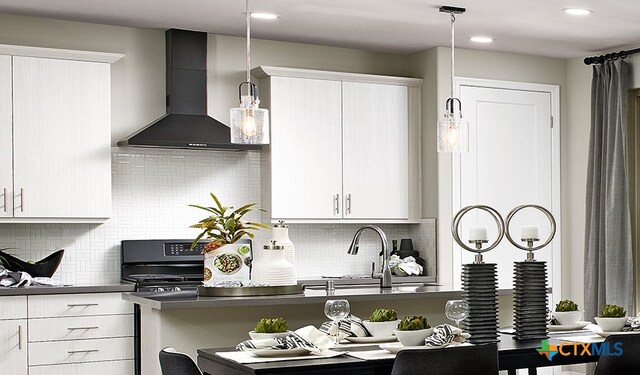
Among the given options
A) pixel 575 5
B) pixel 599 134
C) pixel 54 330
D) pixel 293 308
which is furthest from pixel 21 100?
pixel 599 134

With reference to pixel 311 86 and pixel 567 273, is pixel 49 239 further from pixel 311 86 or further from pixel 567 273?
pixel 567 273

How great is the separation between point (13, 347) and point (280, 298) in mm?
1751

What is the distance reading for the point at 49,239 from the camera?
5492mm

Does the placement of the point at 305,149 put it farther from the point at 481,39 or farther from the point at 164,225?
the point at 481,39

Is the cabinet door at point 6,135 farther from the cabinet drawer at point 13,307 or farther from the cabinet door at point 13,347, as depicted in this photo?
the cabinet door at point 13,347

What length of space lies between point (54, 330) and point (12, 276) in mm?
375

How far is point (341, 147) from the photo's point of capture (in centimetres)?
617

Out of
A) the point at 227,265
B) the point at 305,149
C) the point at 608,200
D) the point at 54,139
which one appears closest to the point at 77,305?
the point at 54,139

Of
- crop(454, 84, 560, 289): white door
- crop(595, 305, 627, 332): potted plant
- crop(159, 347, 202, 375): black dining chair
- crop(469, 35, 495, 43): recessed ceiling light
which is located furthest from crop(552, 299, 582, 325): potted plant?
crop(469, 35, 495, 43): recessed ceiling light

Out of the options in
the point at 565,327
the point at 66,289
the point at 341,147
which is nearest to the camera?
the point at 565,327

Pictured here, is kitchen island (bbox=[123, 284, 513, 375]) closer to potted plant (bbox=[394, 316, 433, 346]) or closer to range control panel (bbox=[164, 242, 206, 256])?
potted plant (bbox=[394, 316, 433, 346])

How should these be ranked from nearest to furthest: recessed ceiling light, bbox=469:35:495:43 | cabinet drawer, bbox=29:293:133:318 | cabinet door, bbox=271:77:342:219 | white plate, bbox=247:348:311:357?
white plate, bbox=247:348:311:357 → cabinet drawer, bbox=29:293:133:318 → cabinet door, bbox=271:77:342:219 → recessed ceiling light, bbox=469:35:495:43

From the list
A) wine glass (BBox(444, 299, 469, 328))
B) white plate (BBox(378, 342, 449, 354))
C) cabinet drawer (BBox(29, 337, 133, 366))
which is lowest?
cabinet drawer (BBox(29, 337, 133, 366))

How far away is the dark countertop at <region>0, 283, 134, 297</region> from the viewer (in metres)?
4.91
